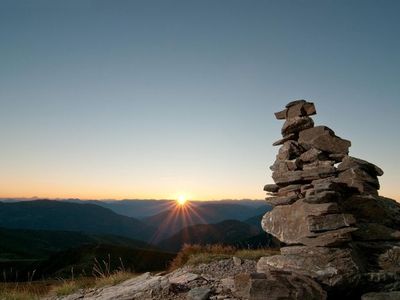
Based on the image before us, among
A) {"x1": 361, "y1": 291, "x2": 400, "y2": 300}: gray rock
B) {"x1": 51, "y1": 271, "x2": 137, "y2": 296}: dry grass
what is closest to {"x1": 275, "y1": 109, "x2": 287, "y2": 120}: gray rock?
{"x1": 361, "y1": 291, "x2": 400, "y2": 300}: gray rock

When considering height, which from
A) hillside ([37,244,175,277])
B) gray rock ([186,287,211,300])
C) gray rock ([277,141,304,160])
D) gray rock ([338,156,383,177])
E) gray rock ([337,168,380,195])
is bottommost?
hillside ([37,244,175,277])

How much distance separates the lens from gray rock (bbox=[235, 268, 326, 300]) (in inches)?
357

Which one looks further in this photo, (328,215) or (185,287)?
(328,215)

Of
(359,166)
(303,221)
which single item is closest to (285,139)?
(359,166)

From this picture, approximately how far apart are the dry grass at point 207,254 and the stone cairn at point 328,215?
2.85 meters

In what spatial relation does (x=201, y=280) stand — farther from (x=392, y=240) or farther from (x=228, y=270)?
(x=392, y=240)

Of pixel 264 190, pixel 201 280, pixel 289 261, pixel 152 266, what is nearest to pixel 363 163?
pixel 264 190

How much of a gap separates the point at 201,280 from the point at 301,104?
864cm

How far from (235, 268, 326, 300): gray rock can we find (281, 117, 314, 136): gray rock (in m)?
7.90

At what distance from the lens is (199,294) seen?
10086mm

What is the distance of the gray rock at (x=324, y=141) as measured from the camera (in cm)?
1527

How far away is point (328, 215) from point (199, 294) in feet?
17.1

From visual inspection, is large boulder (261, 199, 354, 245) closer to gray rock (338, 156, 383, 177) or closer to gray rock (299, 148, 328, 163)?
gray rock (299, 148, 328, 163)

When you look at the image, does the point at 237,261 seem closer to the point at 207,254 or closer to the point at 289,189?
the point at 207,254
